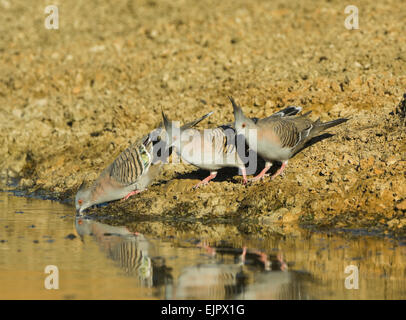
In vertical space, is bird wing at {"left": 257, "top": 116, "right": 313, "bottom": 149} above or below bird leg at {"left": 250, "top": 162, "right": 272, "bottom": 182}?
above

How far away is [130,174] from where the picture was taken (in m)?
9.63

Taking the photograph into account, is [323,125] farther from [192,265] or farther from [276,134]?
[192,265]

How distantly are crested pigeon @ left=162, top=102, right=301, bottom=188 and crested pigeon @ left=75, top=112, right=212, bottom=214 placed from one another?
0.33 metres

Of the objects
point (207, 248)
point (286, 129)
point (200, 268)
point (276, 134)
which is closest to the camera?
point (200, 268)

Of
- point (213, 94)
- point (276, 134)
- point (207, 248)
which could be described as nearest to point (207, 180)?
point (276, 134)

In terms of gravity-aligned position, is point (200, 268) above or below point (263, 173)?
below

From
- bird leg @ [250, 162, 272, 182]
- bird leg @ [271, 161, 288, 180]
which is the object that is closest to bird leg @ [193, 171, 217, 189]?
bird leg @ [250, 162, 272, 182]

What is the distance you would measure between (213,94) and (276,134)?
14.0 ft

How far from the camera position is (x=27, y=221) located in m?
9.24

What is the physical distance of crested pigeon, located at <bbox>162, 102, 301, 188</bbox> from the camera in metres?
9.20

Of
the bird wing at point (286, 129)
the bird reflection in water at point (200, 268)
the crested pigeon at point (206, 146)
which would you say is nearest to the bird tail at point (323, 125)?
the bird wing at point (286, 129)

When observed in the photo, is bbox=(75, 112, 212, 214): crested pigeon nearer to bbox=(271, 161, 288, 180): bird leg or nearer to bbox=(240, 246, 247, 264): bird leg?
bbox=(271, 161, 288, 180): bird leg

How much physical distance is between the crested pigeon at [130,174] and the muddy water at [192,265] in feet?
2.85
